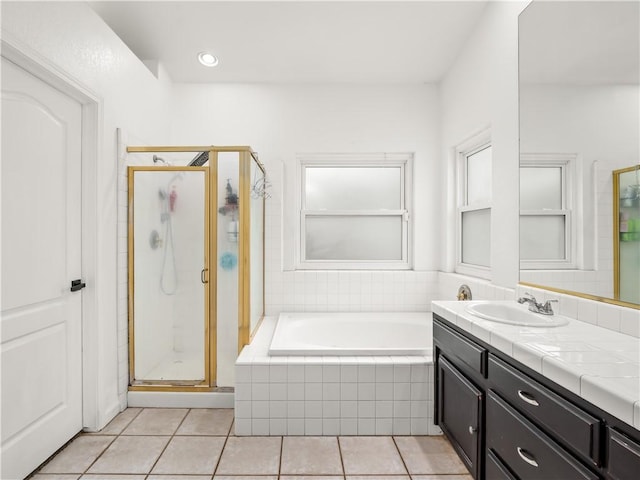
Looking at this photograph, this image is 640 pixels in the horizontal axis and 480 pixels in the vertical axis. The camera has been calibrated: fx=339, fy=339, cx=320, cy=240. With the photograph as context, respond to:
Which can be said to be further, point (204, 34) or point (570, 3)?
point (204, 34)

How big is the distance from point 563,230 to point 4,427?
2671 millimetres

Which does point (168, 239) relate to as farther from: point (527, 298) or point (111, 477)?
point (527, 298)

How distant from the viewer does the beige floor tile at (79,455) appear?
1.69 meters

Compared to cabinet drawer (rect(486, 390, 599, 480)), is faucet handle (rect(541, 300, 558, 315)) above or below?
above

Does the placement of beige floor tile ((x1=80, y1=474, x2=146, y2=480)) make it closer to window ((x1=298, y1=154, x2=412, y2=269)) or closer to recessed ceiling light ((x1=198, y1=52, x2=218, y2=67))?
window ((x1=298, y1=154, x2=412, y2=269))

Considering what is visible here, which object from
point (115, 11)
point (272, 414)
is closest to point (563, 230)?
point (272, 414)

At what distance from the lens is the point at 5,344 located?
1.49m

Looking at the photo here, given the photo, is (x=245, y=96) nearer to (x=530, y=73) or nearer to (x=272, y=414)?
(x=530, y=73)

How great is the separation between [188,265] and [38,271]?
83 cm

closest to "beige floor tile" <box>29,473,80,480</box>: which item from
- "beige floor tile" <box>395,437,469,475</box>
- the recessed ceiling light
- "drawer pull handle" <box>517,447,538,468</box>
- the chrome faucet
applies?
"beige floor tile" <box>395,437,469,475</box>

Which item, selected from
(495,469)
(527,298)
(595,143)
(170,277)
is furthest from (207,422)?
(595,143)

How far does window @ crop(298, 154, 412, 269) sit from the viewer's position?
10.5ft

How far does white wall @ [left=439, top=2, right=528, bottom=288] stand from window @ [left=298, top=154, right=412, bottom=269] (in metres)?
0.83

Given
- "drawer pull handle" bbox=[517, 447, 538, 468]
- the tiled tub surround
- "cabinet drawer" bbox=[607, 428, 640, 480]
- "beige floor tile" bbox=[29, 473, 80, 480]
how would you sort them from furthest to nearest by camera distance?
the tiled tub surround, "beige floor tile" bbox=[29, 473, 80, 480], "drawer pull handle" bbox=[517, 447, 538, 468], "cabinet drawer" bbox=[607, 428, 640, 480]
